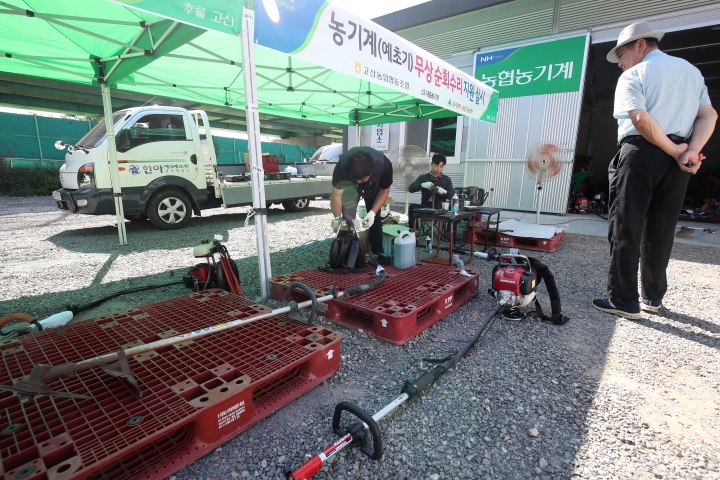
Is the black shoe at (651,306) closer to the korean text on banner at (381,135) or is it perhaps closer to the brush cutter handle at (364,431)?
the brush cutter handle at (364,431)

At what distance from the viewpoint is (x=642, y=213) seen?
2588mm

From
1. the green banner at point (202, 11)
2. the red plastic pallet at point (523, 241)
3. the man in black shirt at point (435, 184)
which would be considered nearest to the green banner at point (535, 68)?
the red plastic pallet at point (523, 241)

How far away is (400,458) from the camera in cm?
139

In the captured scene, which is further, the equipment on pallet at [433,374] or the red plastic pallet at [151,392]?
the equipment on pallet at [433,374]

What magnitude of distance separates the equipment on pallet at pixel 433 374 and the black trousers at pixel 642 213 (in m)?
0.63

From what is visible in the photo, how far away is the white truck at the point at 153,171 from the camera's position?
536cm

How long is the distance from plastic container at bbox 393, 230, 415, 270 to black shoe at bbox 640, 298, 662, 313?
6.71 ft

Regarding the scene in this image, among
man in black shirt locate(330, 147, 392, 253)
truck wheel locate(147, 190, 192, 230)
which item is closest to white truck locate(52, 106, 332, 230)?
truck wheel locate(147, 190, 192, 230)

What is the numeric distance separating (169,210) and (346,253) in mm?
4539

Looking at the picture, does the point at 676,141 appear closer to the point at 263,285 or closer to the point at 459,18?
the point at 263,285

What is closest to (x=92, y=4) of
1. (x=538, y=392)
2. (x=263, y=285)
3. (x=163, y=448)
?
(x=263, y=285)

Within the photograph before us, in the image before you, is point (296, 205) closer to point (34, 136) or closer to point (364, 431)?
point (364, 431)

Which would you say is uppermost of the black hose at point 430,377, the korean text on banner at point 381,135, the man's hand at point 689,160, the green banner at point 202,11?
the korean text on banner at point 381,135

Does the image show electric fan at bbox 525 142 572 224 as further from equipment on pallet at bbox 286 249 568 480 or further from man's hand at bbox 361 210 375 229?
man's hand at bbox 361 210 375 229
